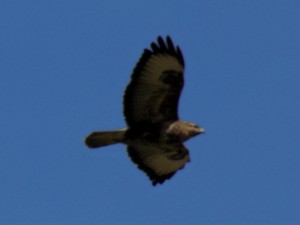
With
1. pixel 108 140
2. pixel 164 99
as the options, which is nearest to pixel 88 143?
pixel 108 140

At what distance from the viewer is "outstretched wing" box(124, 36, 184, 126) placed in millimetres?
17656

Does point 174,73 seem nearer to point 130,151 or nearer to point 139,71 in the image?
point 139,71

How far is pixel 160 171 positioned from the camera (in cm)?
1920

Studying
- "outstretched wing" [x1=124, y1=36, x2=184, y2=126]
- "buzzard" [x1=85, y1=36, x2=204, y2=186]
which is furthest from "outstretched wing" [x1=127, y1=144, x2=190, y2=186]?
"outstretched wing" [x1=124, y1=36, x2=184, y2=126]

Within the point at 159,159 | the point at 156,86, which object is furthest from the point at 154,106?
the point at 159,159

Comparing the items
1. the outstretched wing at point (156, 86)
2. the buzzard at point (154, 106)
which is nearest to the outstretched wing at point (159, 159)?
the buzzard at point (154, 106)

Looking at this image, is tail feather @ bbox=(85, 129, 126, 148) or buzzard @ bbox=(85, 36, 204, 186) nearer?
buzzard @ bbox=(85, 36, 204, 186)

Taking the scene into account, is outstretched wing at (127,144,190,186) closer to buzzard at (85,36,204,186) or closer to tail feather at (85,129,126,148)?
buzzard at (85,36,204,186)

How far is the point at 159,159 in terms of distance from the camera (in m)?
19.0

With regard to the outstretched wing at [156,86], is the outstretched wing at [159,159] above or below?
below

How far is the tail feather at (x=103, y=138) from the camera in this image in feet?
58.7

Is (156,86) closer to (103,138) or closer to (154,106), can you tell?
(154,106)

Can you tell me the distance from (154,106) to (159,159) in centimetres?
132

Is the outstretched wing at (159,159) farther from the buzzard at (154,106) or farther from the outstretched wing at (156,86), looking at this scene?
the outstretched wing at (156,86)
